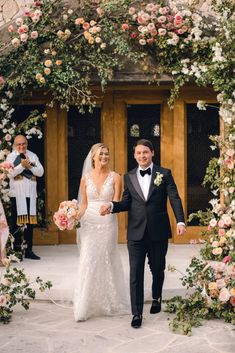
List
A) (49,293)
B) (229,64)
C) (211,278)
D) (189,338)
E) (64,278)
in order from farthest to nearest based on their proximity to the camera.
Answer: (229,64)
(64,278)
(49,293)
(211,278)
(189,338)

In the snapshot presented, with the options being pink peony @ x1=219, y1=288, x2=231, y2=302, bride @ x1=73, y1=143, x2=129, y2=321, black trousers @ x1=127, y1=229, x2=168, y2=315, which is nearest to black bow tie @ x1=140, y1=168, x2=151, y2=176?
bride @ x1=73, y1=143, x2=129, y2=321

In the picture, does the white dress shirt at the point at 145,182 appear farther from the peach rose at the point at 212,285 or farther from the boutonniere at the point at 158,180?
the peach rose at the point at 212,285

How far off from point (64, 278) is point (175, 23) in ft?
12.3

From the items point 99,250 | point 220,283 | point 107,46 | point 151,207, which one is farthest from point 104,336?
point 107,46

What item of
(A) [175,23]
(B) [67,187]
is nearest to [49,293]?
(B) [67,187]

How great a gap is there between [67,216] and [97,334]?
1153 millimetres

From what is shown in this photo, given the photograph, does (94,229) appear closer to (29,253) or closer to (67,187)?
(29,253)

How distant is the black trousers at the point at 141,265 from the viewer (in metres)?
6.87

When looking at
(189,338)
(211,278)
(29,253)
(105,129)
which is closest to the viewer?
(189,338)

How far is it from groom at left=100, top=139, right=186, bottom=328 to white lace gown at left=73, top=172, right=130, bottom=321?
1.30ft

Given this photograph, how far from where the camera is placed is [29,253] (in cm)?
1021

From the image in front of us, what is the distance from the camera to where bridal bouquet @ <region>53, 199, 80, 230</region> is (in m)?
6.96

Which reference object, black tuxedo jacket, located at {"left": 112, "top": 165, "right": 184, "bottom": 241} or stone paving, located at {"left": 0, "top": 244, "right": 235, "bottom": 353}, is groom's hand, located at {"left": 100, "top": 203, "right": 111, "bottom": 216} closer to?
black tuxedo jacket, located at {"left": 112, "top": 165, "right": 184, "bottom": 241}

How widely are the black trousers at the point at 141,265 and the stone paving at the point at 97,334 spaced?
234 millimetres
